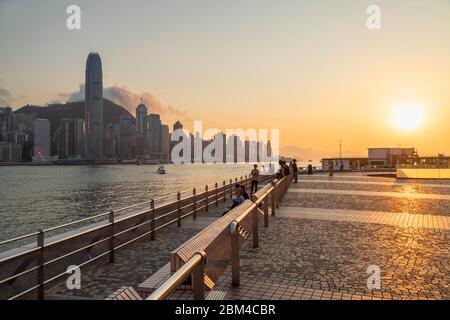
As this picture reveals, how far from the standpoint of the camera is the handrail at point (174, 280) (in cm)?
271

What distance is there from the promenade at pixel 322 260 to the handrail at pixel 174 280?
Result: 1.53 m

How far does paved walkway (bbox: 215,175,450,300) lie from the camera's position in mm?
5594

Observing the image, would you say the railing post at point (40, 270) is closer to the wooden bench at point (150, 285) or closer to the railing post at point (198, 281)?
the wooden bench at point (150, 285)

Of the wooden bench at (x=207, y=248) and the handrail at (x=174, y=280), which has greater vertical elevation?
the handrail at (x=174, y=280)

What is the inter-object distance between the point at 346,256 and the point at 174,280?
561cm

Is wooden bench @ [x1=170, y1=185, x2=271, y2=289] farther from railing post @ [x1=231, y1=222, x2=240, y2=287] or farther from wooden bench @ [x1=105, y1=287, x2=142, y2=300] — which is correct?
wooden bench @ [x1=105, y1=287, x2=142, y2=300]

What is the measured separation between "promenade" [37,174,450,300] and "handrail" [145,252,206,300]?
1.53 meters

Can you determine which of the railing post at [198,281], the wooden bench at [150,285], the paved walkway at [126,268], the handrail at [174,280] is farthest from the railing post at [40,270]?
the handrail at [174,280]

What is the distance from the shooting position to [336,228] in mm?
10625

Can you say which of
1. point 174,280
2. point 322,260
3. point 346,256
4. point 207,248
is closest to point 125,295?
point 174,280

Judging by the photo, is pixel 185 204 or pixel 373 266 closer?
pixel 373 266
